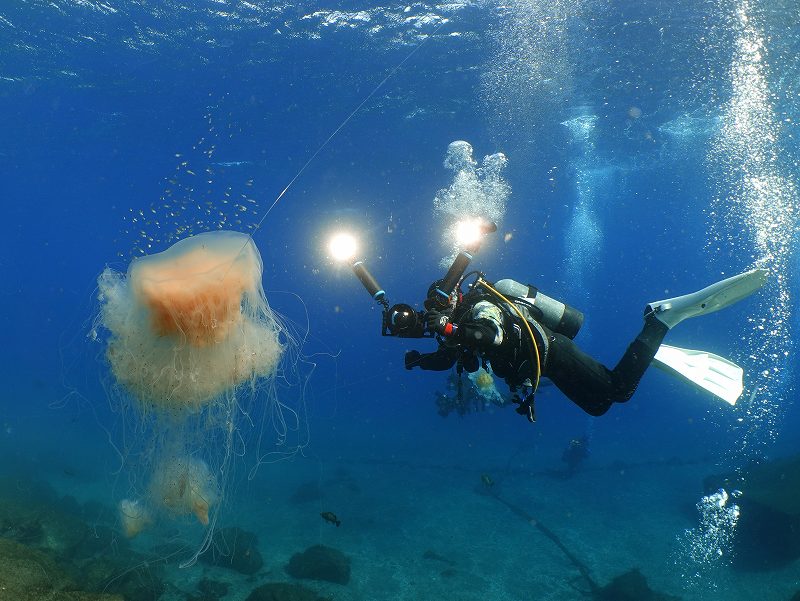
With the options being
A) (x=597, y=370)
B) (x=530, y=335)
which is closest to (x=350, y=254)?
(x=530, y=335)

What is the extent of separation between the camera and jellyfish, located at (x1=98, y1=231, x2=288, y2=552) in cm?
381

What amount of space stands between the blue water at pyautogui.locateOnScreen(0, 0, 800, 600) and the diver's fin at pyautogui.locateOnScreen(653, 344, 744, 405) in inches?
183

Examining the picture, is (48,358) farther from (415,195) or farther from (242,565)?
(242,565)

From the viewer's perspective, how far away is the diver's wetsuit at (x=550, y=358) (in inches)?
186

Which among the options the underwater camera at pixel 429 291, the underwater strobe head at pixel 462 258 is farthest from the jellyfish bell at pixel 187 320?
the underwater strobe head at pixel 462 258

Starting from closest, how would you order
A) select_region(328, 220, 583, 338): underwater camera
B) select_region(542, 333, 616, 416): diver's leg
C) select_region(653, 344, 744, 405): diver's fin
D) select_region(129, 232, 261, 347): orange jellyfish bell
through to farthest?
select_region(129, 232, 261, 347): orange jellyfish bell, select_region(328, 220, 583, 338): underwater camera, select_region(542, 333, 616, 416): diver's leg, select_region(653, 344, 744, 405): diver's fin

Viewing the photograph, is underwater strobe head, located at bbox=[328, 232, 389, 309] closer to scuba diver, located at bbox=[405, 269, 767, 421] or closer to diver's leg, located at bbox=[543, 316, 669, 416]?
scuba diver, located at bbox=[405, 269, 767, 421]

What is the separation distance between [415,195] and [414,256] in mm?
31876

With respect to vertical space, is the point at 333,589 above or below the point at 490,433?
above

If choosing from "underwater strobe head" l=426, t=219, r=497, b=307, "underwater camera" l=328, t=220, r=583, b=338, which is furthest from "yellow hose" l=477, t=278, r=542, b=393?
"underwater strobe head" l=426, t=219, r=497, b=307

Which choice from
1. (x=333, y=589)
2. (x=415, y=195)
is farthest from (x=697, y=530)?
(x=415, y=195)

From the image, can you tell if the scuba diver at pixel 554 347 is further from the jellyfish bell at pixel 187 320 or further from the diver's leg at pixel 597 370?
the jellyfish bell at pixel 187 320

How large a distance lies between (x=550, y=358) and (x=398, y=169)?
1074 inches

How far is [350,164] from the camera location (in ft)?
97.7
